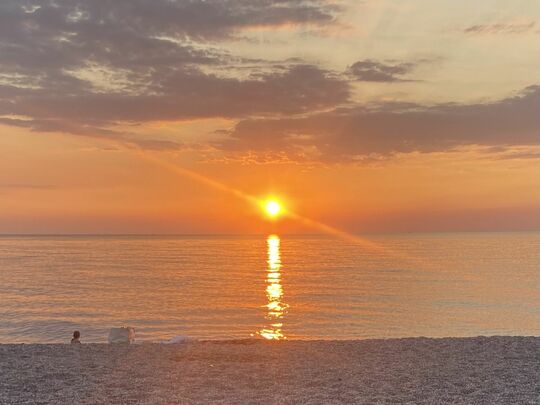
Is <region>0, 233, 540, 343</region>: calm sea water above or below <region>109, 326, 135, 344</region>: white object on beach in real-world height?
above

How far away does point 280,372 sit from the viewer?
12.9m

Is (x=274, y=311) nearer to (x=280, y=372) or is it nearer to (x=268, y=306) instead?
(x=268, y=306)

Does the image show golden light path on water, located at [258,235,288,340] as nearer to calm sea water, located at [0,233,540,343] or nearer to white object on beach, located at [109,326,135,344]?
calm sea water, located at [0,233,540,343]

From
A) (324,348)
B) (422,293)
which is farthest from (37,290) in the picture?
(324,348)

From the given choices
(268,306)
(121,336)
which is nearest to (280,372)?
(121,336)

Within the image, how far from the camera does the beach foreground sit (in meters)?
10.5

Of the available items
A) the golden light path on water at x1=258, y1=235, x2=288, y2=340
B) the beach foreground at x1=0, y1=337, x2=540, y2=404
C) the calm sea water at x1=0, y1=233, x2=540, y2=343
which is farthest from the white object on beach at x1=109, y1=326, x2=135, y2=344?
the golden light path on water at x1=258, y1=235, x2=288, y2=340

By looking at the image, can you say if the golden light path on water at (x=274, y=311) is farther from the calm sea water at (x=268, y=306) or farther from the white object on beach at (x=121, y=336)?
the white object on beach at (x=121, y=336)

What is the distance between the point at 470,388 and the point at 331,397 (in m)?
2.93

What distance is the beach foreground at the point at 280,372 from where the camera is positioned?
34.6ft

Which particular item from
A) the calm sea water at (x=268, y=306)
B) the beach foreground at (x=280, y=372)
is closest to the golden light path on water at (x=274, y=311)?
the calm sea water at (x=268, y=306)

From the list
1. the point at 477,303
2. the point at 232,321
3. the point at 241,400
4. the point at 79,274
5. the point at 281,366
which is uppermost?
the point at 79,274

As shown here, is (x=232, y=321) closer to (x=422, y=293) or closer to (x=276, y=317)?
(x=276, y=317)

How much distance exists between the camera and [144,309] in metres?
39.7
